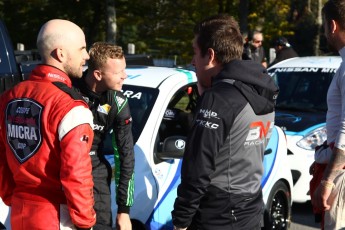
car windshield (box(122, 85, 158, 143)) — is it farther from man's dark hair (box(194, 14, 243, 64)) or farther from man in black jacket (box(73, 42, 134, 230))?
man's dark hair (box(194, 14, 243, 64))

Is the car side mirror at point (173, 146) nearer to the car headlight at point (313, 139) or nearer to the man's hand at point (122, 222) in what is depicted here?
the man's hand at point (122, 222)

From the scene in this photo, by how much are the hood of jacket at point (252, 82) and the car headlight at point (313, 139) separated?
4.32 m

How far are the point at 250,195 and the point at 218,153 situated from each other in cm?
35

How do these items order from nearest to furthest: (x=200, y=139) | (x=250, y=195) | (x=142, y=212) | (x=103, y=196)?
(x=200, y=139) < (x=250, y=195) < (x=103, y=196) < (x=142, y=212)

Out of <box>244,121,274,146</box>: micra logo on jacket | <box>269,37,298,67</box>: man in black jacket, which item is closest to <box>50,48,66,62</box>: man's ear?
<box>244,121,274,146</box>: micra logo on jacket

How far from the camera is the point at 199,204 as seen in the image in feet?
10.8

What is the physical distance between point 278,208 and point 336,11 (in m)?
2.87

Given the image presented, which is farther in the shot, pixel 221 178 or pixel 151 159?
pixel 151 159

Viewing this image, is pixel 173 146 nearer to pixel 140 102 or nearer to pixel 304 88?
pixel 140 102

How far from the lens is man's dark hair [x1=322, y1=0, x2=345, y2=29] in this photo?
3900mm

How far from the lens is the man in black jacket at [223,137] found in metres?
3.17

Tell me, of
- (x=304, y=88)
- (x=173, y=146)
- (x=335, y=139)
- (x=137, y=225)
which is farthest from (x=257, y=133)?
(x=304, y=88)

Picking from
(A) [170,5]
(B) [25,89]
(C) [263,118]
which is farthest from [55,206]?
(A) [170,5]

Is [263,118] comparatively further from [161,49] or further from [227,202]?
[161,49]
